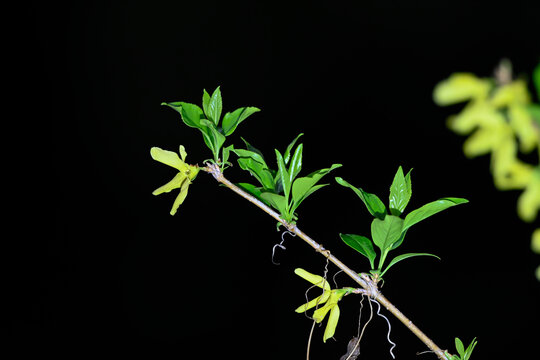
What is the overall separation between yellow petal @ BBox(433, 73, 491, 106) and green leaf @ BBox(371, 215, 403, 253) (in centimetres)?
19

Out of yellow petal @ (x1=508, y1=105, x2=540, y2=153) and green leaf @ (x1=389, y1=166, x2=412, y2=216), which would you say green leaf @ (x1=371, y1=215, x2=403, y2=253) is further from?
yellow petal @ (x1=508, y1=105, x2=540, y2=153)

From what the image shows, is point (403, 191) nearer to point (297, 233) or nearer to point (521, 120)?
point (297, 233)

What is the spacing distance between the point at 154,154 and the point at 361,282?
0.87 ft

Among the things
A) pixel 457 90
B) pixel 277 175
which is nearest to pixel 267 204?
pixel 277 175

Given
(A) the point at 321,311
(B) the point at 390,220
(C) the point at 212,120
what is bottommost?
(A) the point at 321,311

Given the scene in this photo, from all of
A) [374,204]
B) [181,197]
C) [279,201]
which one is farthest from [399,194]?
[181,197]

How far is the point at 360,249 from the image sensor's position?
0.56 m

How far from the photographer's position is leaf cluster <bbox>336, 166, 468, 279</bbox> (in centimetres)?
52

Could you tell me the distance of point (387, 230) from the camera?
1.72 feet

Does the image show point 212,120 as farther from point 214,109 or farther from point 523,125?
point 523,125

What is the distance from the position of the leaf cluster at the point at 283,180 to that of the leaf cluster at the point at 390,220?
0.04 metres

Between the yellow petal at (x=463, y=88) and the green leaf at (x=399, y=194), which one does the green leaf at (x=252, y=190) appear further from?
the yellow petal at (x=463, y=88)

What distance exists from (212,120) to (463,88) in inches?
13.8

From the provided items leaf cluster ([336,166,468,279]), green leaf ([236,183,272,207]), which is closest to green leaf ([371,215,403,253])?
leaf cluster ([336,166,468,279])
